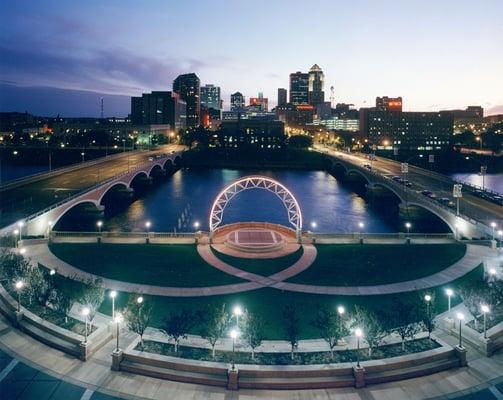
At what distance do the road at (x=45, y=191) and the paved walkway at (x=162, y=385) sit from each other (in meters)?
31.1

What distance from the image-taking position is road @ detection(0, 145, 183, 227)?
54531 millimetres

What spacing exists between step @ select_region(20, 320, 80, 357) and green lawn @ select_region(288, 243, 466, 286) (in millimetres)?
17535

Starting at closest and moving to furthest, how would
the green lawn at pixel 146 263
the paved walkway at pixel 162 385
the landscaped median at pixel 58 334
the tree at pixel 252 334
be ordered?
the paved walkway at pixel 162 385 → the tree at pixel 252 334 → the landscaped median at pixel 58 334 → the green lawn at pixel 146 263

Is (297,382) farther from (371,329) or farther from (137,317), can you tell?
(137,317)

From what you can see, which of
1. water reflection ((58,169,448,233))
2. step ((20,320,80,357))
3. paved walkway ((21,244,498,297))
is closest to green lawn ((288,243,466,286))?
paved walkway ((21,244,498,297))

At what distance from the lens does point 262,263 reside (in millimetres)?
39656

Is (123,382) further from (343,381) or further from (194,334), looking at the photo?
(343,381)

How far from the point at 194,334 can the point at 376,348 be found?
10172 millimetres

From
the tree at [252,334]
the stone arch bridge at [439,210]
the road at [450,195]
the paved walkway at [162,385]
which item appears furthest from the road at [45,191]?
the road at [450,195]

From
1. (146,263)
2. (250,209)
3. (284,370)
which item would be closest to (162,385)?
(284,370)

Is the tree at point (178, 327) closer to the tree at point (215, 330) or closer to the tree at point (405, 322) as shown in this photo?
the tree at point (215, 330)

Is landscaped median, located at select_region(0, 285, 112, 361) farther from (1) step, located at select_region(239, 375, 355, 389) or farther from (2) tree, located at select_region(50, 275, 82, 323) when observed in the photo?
(1) step, located at select_region(239, 375, 355, 389)

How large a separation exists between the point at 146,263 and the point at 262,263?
10244mm

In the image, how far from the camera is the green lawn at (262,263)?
124 feet
